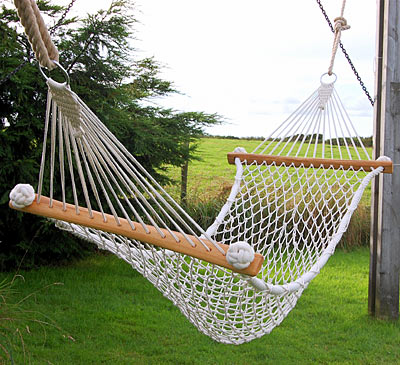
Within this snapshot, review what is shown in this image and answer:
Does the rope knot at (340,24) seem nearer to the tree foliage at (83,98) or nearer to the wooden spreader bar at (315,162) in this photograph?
the wooden spreader bar at (315,162)

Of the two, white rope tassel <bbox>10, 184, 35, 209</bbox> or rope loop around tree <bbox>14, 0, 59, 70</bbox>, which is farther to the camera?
white rope tassel <bbox>10, 184, 35, 209</bbox>

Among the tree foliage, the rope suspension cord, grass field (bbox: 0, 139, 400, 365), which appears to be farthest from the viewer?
the tree foliage

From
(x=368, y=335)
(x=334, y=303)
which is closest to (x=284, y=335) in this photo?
(x=368, y=335)

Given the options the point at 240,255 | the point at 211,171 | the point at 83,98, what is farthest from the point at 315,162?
the point at 211,171

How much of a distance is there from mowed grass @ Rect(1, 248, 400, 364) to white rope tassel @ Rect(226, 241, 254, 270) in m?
0.89

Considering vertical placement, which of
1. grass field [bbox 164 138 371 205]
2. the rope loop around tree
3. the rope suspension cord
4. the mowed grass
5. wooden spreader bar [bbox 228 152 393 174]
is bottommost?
the mowed grass

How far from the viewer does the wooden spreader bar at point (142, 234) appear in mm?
1169

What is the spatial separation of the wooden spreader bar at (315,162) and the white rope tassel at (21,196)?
1251 millimetres

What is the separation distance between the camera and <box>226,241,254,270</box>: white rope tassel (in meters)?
1.14

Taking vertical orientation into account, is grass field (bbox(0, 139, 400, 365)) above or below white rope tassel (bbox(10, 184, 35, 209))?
below

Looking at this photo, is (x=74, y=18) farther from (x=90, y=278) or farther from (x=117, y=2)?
(x=90, y=278)

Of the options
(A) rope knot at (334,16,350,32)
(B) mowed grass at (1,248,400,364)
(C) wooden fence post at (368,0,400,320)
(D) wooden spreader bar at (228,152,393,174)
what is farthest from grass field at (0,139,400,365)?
(A) rope knot at (334,16,350,32)

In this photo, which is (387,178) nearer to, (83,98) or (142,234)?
(142,234)

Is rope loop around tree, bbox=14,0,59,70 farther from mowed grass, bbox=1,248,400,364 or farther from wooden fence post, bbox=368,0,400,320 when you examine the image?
wooden fence post, bbox=368,0,400,320
